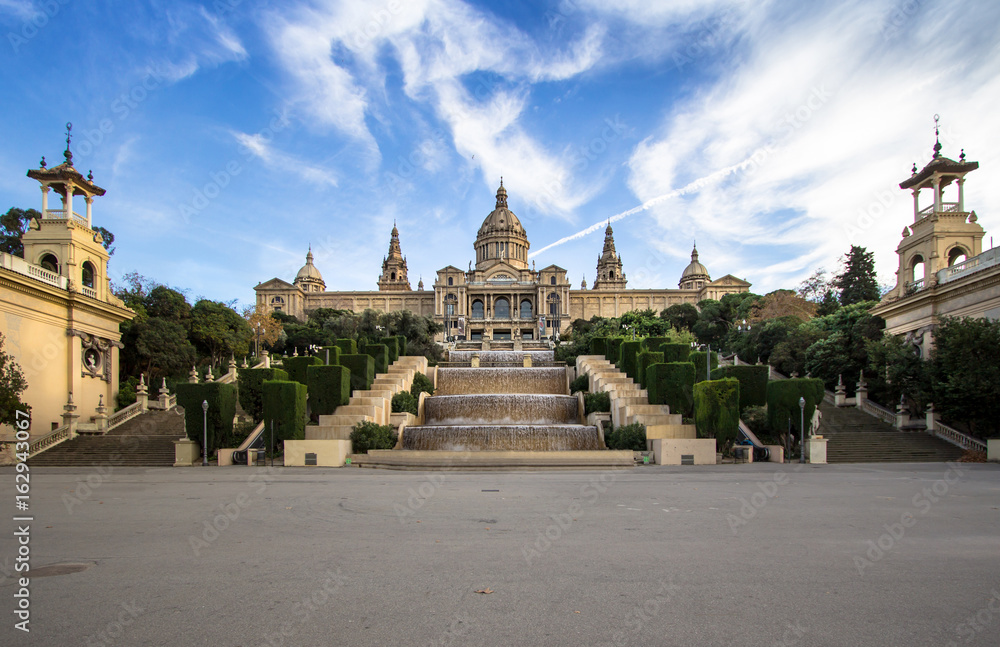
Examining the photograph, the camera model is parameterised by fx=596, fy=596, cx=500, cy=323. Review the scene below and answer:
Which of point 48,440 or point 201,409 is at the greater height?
point 201,409

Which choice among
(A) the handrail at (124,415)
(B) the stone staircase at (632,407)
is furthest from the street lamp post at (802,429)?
(A) the handrail at (124,415)

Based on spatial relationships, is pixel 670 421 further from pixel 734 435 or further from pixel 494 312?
pixel 494 312

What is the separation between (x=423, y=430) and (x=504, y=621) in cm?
2154

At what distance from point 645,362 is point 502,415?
807 centimetres

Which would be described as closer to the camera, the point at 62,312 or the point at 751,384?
the point at 751,384

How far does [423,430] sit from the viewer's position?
2602cm

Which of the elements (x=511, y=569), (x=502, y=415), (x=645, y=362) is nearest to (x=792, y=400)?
(x=645, y=362)

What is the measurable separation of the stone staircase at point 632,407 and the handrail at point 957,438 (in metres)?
11.7

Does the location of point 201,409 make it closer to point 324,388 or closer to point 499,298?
point 324,388

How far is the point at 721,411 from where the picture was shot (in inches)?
920

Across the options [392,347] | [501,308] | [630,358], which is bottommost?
[630,358]

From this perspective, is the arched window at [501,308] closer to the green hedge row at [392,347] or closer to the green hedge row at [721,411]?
the green hedge row at [392,347]

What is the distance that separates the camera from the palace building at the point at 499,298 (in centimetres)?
10544

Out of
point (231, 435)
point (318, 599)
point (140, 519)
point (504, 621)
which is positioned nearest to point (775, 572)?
point (504, 621)
